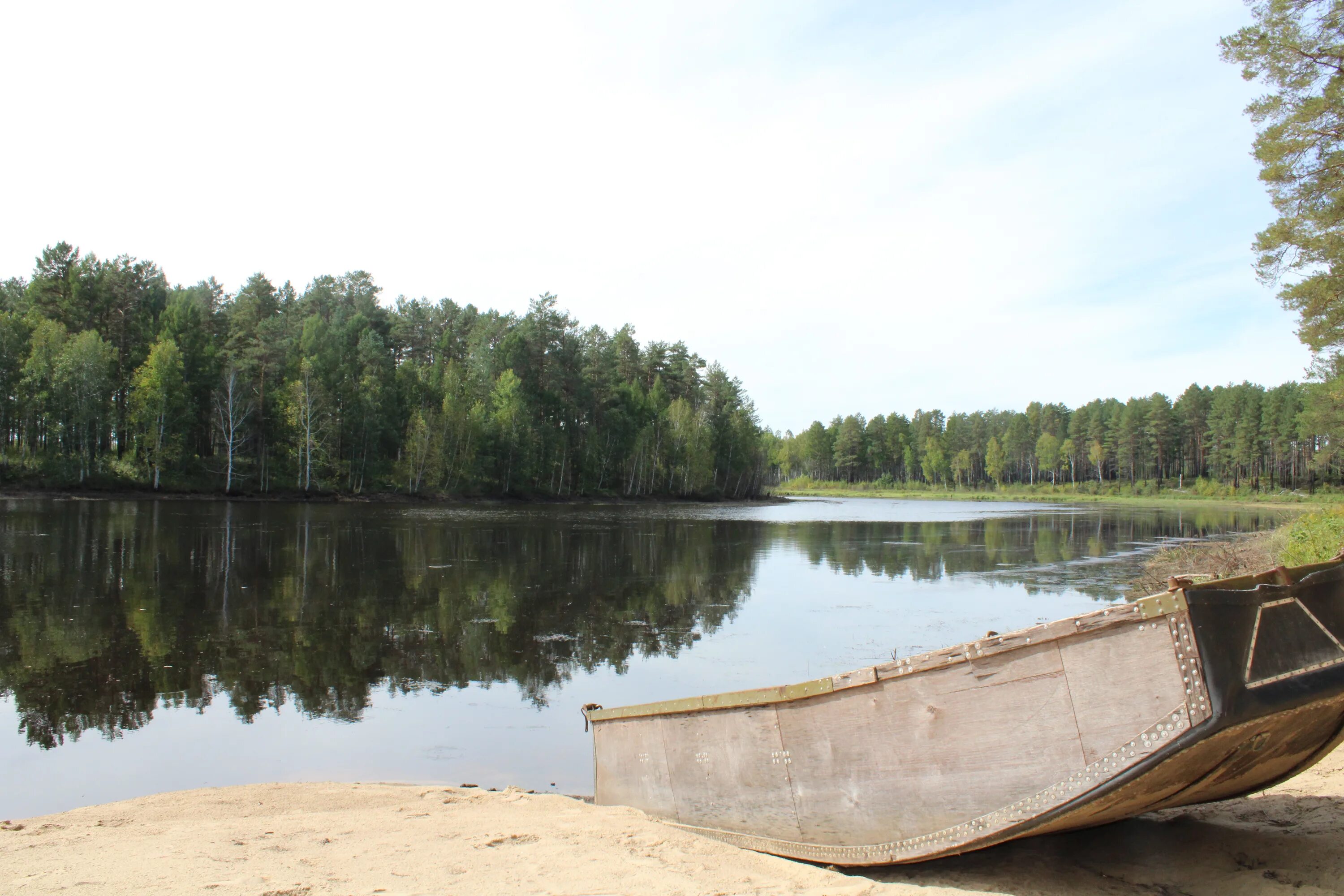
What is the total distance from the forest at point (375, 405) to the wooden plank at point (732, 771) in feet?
124

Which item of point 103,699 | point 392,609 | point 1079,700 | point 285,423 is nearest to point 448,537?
point 392,609

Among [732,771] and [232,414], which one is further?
[232,414]

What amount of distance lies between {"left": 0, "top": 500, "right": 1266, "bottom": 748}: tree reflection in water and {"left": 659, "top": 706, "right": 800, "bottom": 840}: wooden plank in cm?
468

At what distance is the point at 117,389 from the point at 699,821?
6657 centimetres

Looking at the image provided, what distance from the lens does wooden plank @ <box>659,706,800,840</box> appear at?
5.41 m

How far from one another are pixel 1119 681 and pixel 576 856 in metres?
3.41

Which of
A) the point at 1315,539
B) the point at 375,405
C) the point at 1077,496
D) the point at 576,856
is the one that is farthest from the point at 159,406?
the point at 1077,496

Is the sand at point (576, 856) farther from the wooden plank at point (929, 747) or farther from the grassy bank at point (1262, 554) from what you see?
the grassy bank at point (1262, 554)

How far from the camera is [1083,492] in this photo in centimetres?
12194

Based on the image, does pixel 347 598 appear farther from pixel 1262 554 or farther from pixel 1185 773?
pixel 1262 554

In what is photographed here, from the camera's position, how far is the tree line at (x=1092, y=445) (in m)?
104

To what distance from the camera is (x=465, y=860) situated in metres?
4.96

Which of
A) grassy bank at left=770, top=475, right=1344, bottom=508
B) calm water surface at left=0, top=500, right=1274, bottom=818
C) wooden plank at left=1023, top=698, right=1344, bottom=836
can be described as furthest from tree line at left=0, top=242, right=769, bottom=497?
wooden plank at left=1023, top=698, right=1344, bottom=836

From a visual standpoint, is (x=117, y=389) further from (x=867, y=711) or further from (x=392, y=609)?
(x=867, y=711)
